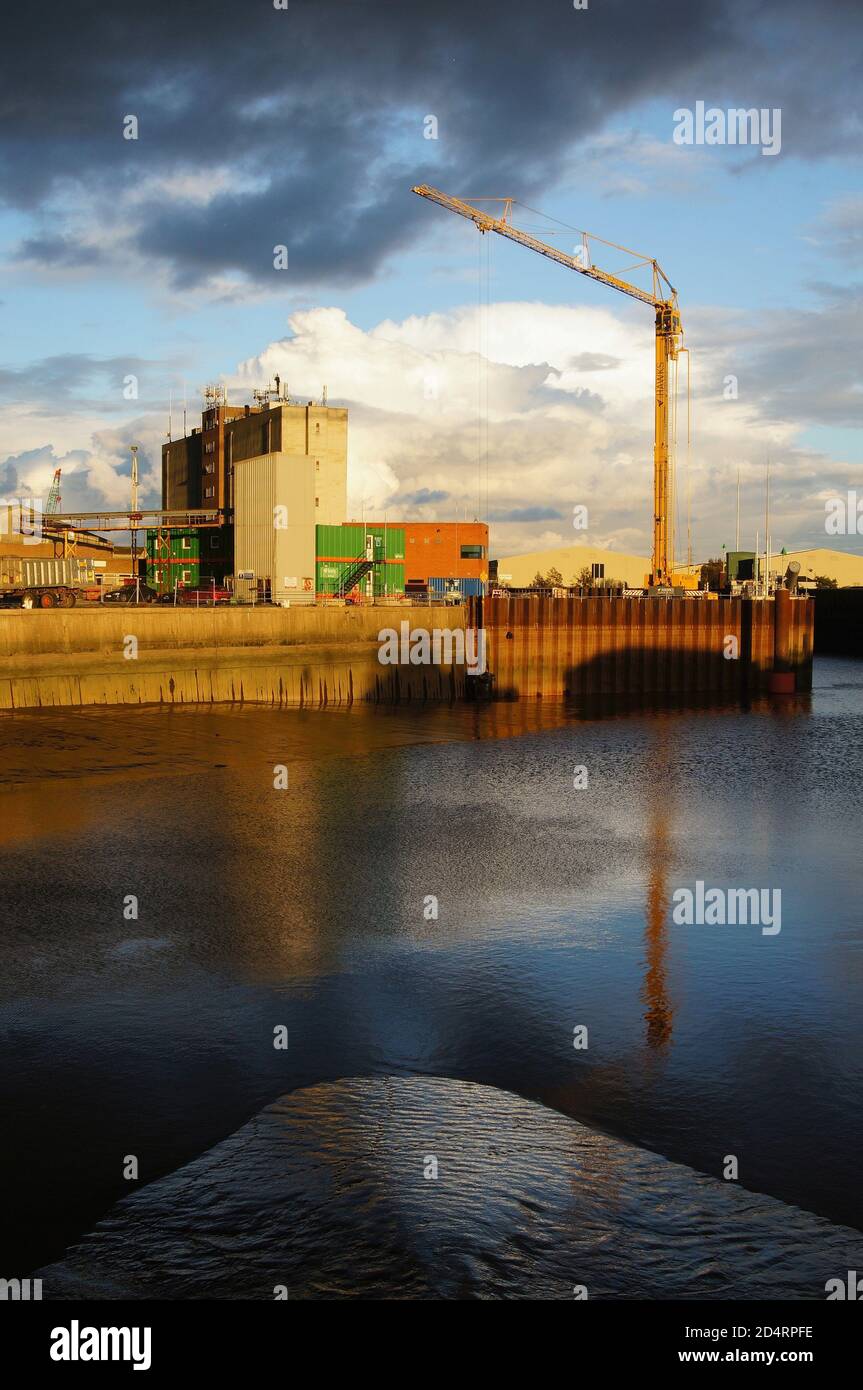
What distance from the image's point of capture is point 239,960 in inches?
824

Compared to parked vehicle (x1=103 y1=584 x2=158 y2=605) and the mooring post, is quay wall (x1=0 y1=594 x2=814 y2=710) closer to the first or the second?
the mooring post

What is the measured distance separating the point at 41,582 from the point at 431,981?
201 ft

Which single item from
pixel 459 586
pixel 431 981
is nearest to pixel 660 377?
pixel 459 586

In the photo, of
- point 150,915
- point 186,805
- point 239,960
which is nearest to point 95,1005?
point 239,960

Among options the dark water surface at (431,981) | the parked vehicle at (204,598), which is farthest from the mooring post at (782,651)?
the parked vehicle at (204,598)

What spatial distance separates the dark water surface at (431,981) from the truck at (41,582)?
30.2 metres

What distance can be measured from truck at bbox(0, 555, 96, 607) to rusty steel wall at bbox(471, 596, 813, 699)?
26.7 meters

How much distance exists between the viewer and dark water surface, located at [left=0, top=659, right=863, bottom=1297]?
1304 cm

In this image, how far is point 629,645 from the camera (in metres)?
77.4

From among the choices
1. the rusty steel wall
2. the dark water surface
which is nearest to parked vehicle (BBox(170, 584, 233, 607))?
the rusty steel wall

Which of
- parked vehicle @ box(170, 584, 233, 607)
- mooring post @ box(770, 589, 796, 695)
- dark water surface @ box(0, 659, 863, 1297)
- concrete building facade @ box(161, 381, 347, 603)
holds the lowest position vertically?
dark water surface @ box(0, 659, 863, 1297)
